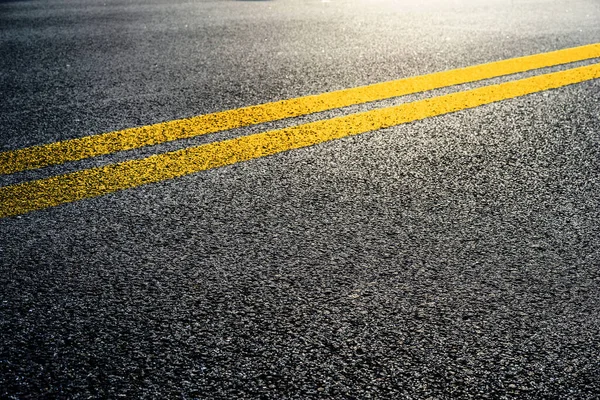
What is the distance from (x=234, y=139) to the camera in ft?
10.2

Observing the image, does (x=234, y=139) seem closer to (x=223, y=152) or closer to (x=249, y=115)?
(x=223, y=152)

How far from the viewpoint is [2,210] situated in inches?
93.4

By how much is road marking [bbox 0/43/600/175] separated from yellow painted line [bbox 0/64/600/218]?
0.18 meters

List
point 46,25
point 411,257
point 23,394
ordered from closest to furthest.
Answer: point 23,394
point 411,257
point 46,25

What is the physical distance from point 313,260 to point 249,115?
156cm

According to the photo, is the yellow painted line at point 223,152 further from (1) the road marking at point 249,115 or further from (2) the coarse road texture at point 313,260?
(1) the road marking at point 249,115

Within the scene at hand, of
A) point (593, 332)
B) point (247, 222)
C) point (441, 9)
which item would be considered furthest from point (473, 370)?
point (441, 9)

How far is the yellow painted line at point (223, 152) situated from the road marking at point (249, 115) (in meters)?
0.18

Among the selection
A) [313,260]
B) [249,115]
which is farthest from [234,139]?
[313,260]

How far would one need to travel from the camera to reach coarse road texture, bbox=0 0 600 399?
159 centimetres

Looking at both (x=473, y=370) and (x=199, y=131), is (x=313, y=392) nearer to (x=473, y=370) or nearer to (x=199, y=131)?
(x=473, y=370)

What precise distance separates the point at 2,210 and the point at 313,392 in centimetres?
149

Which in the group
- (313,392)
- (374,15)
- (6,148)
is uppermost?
(374,15)

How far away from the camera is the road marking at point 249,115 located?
9.39 feet
